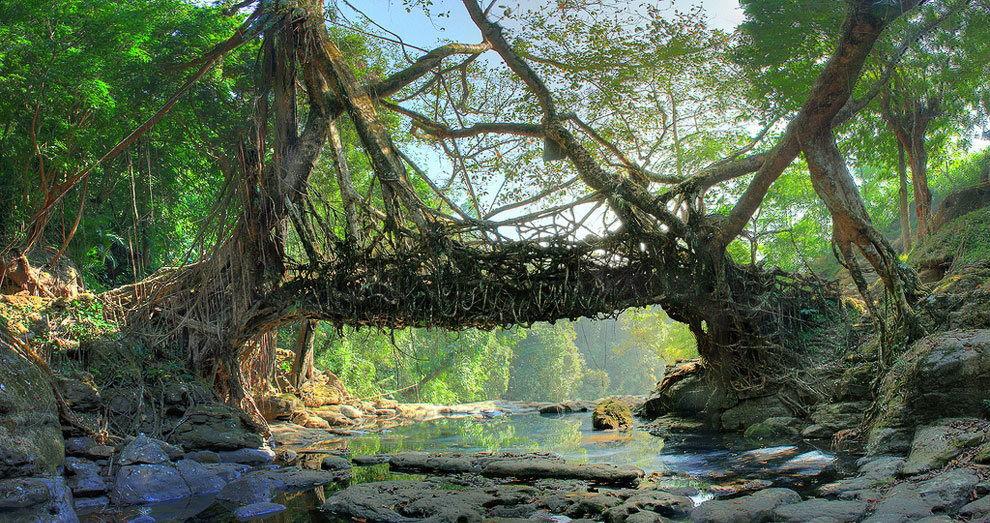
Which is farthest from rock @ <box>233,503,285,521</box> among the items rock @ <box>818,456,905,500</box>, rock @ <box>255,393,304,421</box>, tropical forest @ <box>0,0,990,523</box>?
rock @ <box>255,393,304,421</box>

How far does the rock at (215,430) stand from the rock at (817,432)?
7.25 meters

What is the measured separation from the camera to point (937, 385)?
5.84 metres

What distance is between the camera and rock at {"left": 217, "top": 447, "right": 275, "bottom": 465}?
790 centimetres

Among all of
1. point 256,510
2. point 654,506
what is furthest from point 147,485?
point 654,506

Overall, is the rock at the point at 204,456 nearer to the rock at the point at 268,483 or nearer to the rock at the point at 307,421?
the rock at the point at 268,483

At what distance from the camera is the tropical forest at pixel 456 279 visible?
5.72 meters

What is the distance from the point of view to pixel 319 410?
14.9 meters

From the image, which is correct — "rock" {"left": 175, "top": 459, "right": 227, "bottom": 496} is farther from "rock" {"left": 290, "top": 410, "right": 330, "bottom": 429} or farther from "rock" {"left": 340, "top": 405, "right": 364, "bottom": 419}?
"rock" {"left": 340, "top": 405, "right": 364, "bottom": 419}

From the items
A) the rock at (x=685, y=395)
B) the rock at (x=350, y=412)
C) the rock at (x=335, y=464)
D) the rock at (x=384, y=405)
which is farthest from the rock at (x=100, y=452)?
the rock at (x=384, y=405)

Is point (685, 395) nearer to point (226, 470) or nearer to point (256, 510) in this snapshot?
point (226, 470)

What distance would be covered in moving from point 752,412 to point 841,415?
1806 mm

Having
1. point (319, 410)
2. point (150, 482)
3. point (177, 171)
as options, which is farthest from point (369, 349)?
point (150, 482)

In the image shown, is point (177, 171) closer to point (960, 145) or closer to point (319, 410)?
point (319, 410)

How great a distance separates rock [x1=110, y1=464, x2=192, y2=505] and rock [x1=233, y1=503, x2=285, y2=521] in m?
1.23
